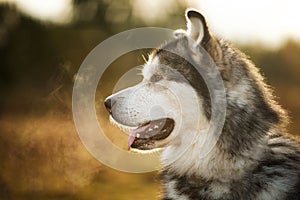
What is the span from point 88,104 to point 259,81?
3.86 meters

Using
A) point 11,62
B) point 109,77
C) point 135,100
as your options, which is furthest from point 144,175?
point 135,100

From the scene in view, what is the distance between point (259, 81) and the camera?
555 centimetres

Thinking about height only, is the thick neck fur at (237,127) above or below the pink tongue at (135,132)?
below

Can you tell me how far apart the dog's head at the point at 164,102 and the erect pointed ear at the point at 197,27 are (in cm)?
10

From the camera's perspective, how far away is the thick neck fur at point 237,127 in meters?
5.23

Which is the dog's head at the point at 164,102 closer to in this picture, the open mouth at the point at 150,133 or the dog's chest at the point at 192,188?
the open mouth at the point at 150,133

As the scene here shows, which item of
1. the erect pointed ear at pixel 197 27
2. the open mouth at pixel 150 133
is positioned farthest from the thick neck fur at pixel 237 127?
the open mouth at pixel 150 133

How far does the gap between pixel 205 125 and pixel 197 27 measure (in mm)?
812

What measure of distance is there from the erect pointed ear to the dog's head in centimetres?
10

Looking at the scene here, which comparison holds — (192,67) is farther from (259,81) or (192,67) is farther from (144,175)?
(144,175)

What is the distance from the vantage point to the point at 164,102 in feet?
18.4

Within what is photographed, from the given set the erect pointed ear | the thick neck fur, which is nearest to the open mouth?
the thick neck fur

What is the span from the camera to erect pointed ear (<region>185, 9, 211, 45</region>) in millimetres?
5059

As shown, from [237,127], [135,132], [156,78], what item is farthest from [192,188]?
[156,78]
